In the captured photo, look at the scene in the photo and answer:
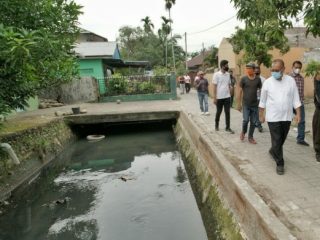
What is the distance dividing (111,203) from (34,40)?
390cm

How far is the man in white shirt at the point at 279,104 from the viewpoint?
5.03m

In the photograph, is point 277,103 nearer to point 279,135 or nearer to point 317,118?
point 279,135

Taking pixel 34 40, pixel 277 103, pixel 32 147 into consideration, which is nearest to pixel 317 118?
pixel 277 103

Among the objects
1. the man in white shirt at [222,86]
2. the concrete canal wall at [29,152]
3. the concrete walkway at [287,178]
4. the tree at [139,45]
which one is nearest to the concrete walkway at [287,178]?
the concrete walkway at [287,178]

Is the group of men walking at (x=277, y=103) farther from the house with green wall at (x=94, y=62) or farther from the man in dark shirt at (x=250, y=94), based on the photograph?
the house with green wall at (x=94, y=62)

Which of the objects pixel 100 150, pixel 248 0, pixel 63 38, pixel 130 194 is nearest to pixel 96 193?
pixel 130 194

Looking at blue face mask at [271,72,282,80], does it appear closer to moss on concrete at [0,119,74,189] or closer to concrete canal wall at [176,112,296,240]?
concrete canal wall at [176,112,296,240]

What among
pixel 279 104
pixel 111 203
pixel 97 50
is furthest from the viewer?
pixel 97 50

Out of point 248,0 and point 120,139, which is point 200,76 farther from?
point 248,0

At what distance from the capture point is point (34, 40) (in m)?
4.73

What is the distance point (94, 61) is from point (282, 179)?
66.8 ft

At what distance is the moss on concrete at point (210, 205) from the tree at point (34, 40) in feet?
11.6

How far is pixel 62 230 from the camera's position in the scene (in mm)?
6086

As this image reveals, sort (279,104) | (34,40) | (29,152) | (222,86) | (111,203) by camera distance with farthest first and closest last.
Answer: (29,152) → (222,86) → (111,203) → (279,104) → (34,40)
